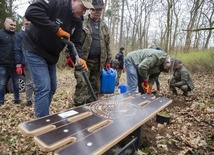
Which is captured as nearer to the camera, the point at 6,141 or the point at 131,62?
the point at 6,141

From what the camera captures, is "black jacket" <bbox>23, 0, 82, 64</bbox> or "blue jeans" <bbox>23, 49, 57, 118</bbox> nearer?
"black jacket" <bbox>23, 0, 82, 64</bbox>

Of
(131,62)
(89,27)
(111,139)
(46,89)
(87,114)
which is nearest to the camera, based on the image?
(111,139)

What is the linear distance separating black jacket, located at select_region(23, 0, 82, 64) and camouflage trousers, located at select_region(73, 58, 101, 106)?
102cm

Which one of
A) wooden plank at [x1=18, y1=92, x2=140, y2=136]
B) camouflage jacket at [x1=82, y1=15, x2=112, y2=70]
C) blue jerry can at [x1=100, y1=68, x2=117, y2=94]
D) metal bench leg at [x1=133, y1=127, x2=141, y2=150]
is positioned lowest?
metal bench leg at [x1=133, y1=127, x2=141, y2=150]

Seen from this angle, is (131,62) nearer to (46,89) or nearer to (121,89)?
(121,89)

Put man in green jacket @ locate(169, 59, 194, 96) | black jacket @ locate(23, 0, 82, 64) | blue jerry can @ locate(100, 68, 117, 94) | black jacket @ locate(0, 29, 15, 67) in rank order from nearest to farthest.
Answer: black jacket @ locate(23, 0, 82, 64) < black jacket @ locate(0, 29, 15, 67) < blue jerry can @ locate(100, 68, 117, 94) < man in green jacket @ locate(169, 59, 194, 96)

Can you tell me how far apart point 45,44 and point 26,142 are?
1.48 metres

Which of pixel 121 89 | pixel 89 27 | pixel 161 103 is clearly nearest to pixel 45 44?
pixel 89 27

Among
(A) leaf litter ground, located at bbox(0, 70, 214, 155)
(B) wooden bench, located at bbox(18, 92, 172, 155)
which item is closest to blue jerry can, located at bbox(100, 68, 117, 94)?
(A) leaf litter ground, located at bbox(0, 70, 214, 155)

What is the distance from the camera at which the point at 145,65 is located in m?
4.14

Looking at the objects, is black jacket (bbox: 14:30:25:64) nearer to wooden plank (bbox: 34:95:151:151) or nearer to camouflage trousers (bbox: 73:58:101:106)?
camouflage trousers (bbox: 73:58:101:106)

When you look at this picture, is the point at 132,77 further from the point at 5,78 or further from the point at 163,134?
the point at 5,78

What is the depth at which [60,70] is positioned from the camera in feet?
44.0

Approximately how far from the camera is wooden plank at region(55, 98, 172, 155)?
4.24 feet
